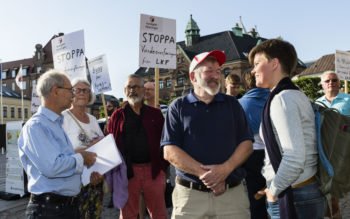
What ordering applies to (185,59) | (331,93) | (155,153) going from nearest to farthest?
1. (155,153)
2. (331,93)
3. (185,59)

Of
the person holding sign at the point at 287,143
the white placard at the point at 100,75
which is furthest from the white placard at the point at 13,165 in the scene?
the person holding sign at the point at 287,143

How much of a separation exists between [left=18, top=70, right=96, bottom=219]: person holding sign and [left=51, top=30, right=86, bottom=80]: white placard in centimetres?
313

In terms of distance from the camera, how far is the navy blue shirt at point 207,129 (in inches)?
131

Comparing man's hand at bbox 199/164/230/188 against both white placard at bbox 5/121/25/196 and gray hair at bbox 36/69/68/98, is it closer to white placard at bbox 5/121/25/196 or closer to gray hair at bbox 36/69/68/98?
gray hair at bbox 36/69/68/98

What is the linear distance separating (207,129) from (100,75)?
6135mm

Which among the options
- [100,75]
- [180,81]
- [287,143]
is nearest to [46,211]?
[287,143]

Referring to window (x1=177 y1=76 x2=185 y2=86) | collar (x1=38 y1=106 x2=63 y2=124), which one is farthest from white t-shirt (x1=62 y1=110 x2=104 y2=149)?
window (x1=177 y1=76 x2=185 y2=86)

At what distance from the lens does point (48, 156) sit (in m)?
3.02

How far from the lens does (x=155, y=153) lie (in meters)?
4.87

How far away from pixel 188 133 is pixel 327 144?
1.12 meters

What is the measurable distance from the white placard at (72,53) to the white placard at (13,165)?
3.18 meters

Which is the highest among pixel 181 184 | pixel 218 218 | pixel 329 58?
pixel 329 58

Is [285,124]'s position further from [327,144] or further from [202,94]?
[202,94]

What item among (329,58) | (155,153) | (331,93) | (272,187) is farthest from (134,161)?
(329,58)
